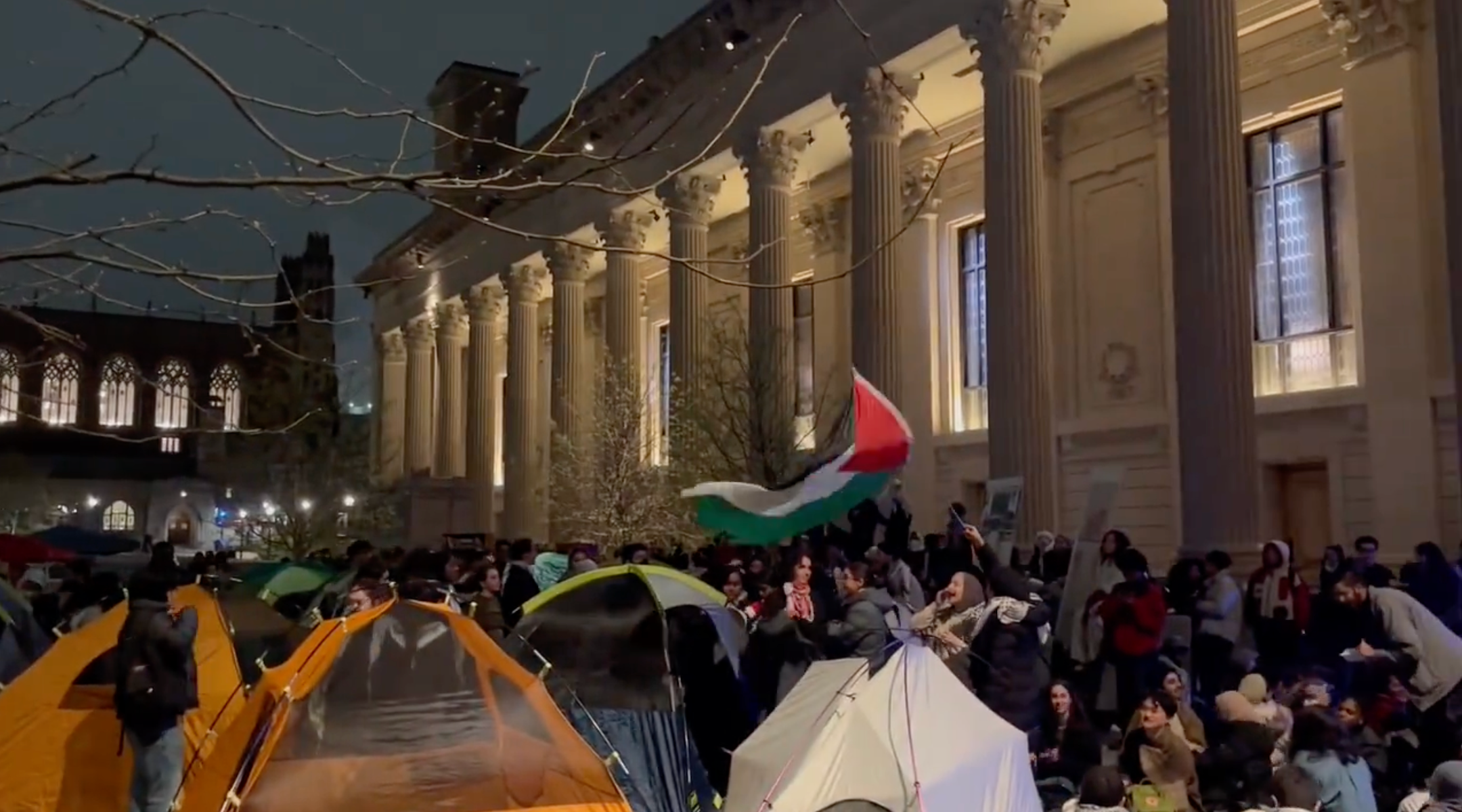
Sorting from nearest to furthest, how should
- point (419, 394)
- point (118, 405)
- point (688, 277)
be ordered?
point (688, 277) → point (419, 394) → point (118, 405)

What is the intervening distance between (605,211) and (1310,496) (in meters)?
18.0

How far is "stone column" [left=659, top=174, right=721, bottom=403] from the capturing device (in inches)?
1066

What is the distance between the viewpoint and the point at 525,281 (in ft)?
123

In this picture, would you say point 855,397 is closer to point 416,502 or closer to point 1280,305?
point 1280,305

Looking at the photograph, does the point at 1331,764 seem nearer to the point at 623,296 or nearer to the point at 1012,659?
the point at 1012,659

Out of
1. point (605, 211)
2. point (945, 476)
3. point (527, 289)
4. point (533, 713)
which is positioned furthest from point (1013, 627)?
point (527, 289)

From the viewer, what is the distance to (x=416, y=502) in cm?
3981

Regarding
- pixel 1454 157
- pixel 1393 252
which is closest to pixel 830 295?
pixel 1393 252

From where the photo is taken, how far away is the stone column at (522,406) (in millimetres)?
35438

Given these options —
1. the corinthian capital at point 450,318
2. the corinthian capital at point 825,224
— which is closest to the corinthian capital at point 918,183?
the corinthian capital at point 825,224

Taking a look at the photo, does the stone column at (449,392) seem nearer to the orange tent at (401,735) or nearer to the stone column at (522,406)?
the stone column at (522,406)

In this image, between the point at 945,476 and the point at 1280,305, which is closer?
the point at 1280,305

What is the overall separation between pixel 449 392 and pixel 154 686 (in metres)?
37.9

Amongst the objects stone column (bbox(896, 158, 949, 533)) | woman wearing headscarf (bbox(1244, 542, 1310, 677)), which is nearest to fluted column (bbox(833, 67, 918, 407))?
stone column (bbox(896, 158, 949, 533))
